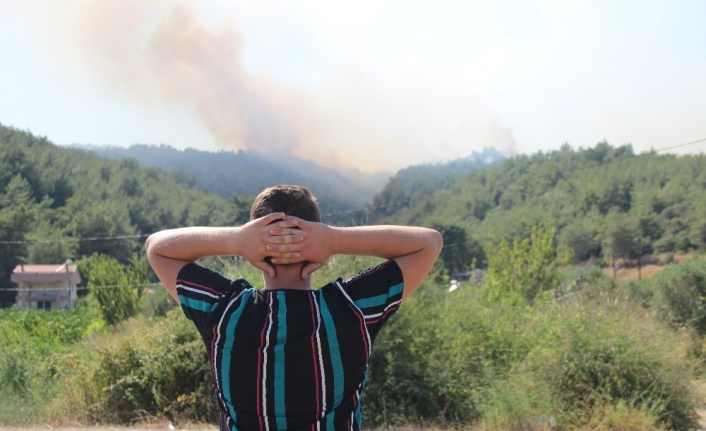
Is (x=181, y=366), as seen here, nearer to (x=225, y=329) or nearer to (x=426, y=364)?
(x=426, y=364)

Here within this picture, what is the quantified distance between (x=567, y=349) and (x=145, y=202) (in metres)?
71.1

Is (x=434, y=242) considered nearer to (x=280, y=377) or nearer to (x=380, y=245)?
(x=380, y=245)

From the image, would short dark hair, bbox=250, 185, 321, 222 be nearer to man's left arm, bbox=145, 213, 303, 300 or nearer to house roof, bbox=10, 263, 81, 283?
man's left arm, bbox=145, 213, 303, 300

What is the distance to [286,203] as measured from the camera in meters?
1.94

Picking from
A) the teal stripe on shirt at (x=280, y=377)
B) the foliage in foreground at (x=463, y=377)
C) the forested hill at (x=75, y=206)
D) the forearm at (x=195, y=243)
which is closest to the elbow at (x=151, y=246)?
the forearm at (x=195, y=243)

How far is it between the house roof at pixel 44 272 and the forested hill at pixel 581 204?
24.4 m

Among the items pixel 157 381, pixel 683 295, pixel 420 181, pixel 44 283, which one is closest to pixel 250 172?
pixel 420 181

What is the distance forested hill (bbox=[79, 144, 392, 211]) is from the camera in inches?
4697

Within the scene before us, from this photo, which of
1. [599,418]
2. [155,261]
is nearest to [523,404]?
[599,418]

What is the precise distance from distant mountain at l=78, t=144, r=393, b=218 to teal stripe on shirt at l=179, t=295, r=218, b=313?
301 ft

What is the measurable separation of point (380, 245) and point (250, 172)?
158 meters

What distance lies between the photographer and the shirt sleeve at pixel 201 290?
196 centimetres

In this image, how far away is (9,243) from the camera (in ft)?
170

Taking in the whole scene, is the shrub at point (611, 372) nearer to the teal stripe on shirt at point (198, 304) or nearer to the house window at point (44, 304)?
the teal stripe on shirt at point (198, 304)
